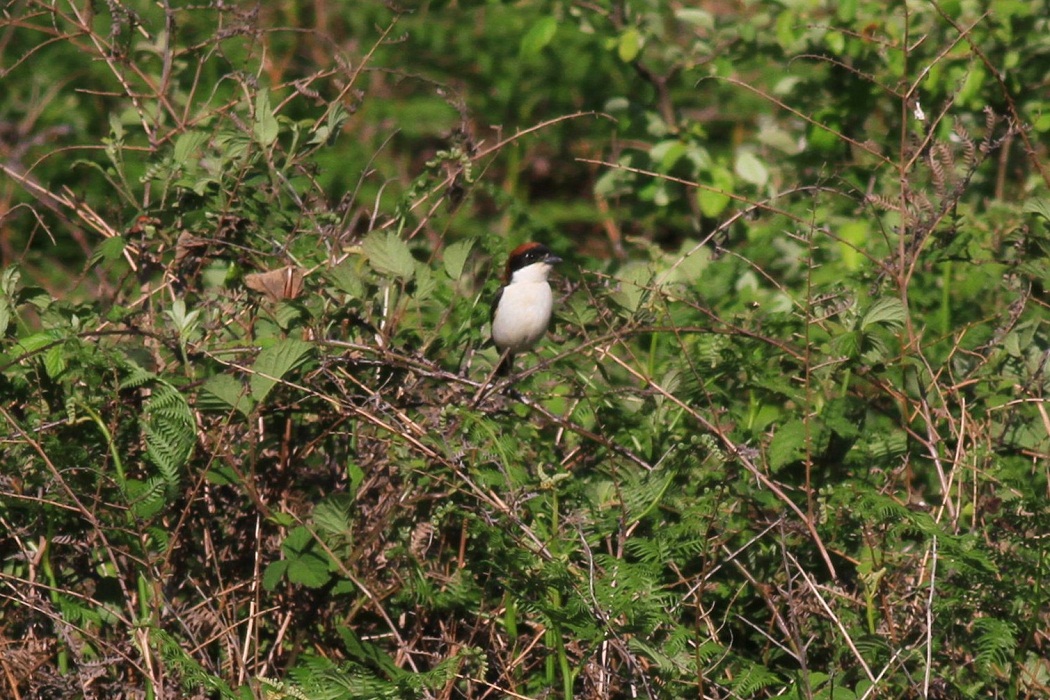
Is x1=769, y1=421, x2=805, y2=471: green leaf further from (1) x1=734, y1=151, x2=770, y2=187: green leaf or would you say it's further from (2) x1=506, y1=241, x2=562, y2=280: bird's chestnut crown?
(1) x1=734, y1=151, x2=770, y2=187: green leaf

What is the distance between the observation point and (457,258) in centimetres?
352

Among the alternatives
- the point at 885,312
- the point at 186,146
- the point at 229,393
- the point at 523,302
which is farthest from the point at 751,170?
the point at 229,393

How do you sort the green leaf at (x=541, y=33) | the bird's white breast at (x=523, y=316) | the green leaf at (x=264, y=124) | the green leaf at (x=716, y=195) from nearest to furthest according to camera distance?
1. the green leaf at (x=264, y=124)
2. the bird's white breast at (x=523, y=316)
3. the green leaf at (x=716, y=195)
4. the green leaf at (x=541, y=33)

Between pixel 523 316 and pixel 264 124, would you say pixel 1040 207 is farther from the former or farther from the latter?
pixel 264 124

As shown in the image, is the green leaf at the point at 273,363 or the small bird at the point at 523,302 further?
the small bird at the point at 523,302

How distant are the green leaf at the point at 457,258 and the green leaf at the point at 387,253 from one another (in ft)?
0.44

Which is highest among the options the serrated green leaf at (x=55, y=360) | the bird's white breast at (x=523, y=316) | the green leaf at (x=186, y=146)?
the green leaf at (x=186, y=146)

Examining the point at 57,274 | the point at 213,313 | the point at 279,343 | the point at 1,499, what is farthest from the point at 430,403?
the point at 57,274

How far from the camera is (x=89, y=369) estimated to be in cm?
335

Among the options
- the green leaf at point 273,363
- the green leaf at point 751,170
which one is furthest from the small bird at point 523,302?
the green leaf at point 273,363

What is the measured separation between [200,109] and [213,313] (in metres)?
0.86

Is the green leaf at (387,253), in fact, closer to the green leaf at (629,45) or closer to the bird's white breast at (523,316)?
the bird's white breast at (523,316)

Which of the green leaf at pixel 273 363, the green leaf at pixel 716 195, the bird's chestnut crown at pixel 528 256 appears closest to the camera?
the green leaf at pixel 273 363

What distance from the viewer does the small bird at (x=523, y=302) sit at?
474 cm
